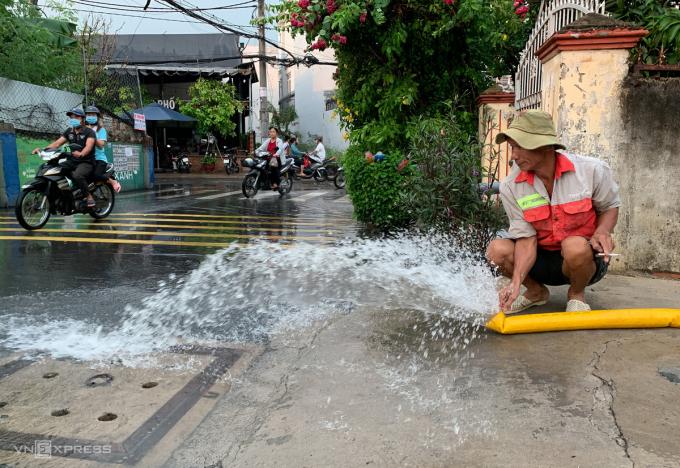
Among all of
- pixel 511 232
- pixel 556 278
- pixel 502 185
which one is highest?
pixel 502 185

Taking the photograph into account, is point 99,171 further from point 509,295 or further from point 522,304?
point 509,295

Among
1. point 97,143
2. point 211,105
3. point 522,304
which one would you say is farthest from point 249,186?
point 211,105

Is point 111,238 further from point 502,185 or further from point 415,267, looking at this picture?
point 502,185

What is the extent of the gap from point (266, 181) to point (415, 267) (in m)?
8.49

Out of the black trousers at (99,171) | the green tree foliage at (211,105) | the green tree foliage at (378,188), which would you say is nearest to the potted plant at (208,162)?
the green tree foliage at (211,105)

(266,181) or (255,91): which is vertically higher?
(255,91)

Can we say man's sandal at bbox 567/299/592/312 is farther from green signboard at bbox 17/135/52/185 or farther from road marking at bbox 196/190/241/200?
green signboard at bbox 17/135/52/185

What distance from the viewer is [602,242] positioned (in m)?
3.42

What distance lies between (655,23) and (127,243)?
5.96 m

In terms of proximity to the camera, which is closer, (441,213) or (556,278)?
(556,278)

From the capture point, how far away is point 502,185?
370 centimetres

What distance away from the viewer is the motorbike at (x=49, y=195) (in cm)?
792

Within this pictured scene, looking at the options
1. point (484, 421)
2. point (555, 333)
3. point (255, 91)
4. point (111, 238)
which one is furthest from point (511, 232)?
point (255, 91)

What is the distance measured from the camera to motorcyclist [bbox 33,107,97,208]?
852 centimetres
